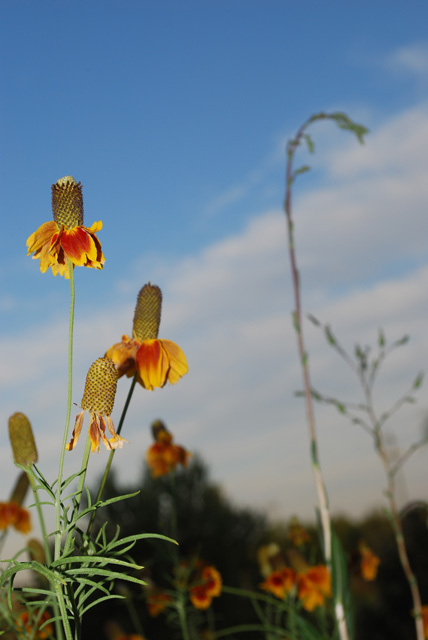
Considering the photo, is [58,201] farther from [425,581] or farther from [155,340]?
[425,581]

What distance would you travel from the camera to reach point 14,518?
171cm

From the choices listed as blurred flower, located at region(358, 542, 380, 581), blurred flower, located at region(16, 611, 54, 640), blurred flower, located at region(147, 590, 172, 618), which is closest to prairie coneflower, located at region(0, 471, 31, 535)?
blurred flower, located at region(16, 611, 54, 640)

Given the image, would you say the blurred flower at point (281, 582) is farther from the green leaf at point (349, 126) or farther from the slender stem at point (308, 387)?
the green leaf at point (349, 126)

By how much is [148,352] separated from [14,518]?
974 millimetres

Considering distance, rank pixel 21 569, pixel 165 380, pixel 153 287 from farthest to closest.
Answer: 1. pixel 153 287
2. pixel 165 380
3. pixel 21 569

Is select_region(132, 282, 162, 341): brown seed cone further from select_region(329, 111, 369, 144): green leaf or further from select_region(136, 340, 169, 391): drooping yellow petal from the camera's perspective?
select_region(329, 111, 369, 144): green leaf

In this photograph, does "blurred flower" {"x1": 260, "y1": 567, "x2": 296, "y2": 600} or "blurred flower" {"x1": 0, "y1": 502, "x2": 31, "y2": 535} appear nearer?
"blurred flower" {"x1": 0, "y1": 502, "x2": 31, "y2": 535}

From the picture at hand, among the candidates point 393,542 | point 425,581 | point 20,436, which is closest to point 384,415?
point 20,436

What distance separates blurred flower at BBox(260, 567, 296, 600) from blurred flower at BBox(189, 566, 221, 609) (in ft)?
1.01

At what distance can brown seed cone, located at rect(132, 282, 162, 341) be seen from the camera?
3.47 ft

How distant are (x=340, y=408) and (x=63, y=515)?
116 centimetres

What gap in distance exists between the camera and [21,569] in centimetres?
66

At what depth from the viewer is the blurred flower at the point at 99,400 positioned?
748 millimetres

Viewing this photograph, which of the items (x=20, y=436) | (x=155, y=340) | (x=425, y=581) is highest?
(x=155, y=340)
